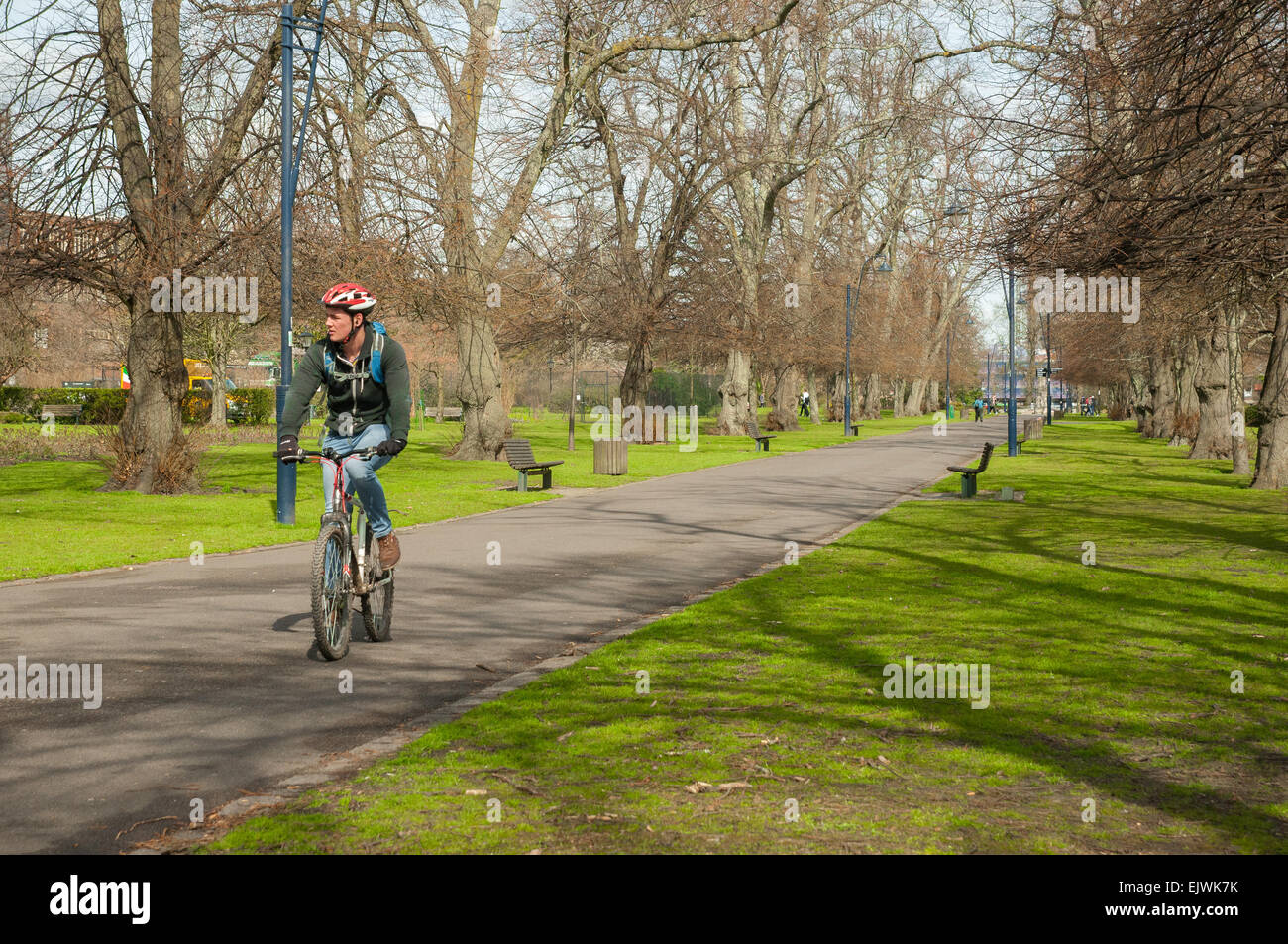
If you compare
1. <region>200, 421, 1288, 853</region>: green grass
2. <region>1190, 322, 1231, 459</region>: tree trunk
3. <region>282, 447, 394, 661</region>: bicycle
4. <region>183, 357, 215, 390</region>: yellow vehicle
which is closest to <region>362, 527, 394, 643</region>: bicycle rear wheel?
<region>282, 447, 394, 661</region>: bicycle

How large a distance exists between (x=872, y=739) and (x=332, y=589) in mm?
3452

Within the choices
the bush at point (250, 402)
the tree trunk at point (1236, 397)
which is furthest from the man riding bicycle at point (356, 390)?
the bush at point (250, 402)

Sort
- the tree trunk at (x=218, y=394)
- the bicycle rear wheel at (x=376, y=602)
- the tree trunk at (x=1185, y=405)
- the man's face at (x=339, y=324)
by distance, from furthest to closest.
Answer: the tree trunk at (x=218, y=394) → the tree trunk at (x=1185, y=405) → the bicycle rear wheel at (x=376, y=602) → the man's face at (x=339, y=324)

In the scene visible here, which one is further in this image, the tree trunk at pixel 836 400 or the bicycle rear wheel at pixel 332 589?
the tree trunk at pixel 836 400

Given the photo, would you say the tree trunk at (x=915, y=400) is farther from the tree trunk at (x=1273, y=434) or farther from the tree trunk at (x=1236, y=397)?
the tree trunk at (x=1273, y=434)

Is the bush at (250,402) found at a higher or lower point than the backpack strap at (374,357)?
higher

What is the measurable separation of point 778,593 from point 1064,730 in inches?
179

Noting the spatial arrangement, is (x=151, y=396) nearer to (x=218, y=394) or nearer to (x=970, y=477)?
(x=970, y=477)

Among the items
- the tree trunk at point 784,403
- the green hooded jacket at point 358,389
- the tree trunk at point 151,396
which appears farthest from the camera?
the tree trunk at point 784,403

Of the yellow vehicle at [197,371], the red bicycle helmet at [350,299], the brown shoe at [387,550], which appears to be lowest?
the brown shoe at [387,550]

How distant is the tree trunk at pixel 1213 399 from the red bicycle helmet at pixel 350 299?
2763cm

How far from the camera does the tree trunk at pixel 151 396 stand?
763 inches

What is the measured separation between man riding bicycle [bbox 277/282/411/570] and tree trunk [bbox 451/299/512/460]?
2039cm

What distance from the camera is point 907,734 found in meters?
5.80
